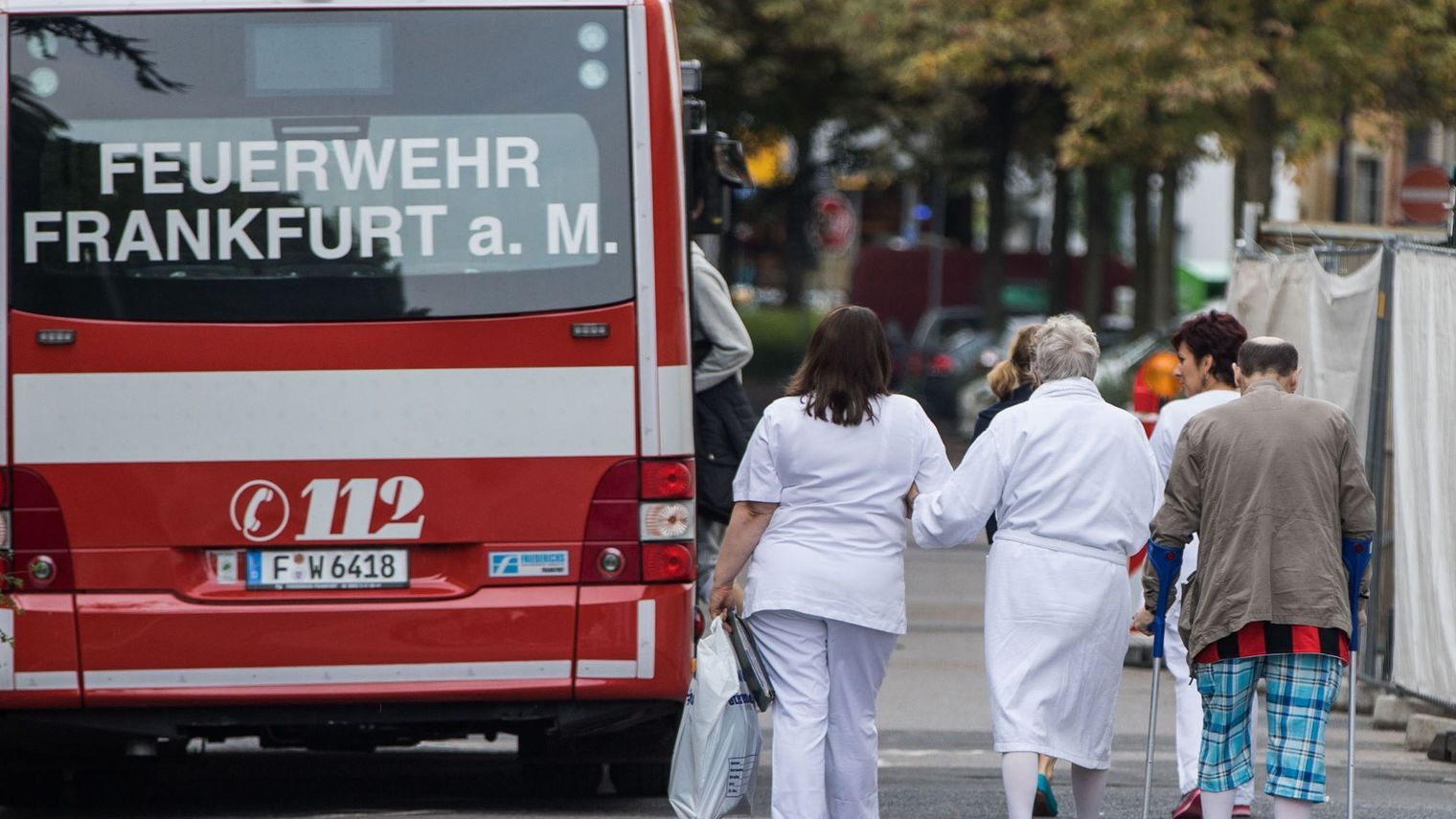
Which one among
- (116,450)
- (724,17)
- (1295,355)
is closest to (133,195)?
(116,450)

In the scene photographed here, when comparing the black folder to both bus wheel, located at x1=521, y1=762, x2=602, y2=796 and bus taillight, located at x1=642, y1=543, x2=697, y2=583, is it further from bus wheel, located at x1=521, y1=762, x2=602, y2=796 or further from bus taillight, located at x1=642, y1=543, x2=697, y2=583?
bus wheel, located at x1=521, y1=762, x2=602, y2=796

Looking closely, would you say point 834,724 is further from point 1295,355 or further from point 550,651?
point 1295,355

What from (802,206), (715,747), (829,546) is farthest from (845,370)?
(802,206)

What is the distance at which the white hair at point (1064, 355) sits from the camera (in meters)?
6.37

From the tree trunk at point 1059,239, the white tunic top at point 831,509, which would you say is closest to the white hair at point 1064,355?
the white tunic top at point 831,509

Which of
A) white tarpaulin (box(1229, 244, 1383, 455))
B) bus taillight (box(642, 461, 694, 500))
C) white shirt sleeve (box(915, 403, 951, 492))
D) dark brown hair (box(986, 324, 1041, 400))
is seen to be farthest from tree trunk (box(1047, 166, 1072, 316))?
white shirt sleeve (box(915, 403, 951, 492))

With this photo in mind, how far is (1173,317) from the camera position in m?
35.3

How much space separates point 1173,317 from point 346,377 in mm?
29637

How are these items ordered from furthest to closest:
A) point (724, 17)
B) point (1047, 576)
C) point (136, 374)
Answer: point (724, 17)
point (136, 374)
point (1047, 576)

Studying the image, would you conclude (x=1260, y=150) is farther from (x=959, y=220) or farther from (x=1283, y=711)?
(x=959, y=220)

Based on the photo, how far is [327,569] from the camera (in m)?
6.86

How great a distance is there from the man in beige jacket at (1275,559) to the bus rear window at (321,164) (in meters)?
1.94

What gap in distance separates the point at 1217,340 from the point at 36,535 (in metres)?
3.90

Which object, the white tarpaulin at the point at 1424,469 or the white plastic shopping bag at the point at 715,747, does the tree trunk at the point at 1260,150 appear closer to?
the white tarpaulin at the point at 1424,469
